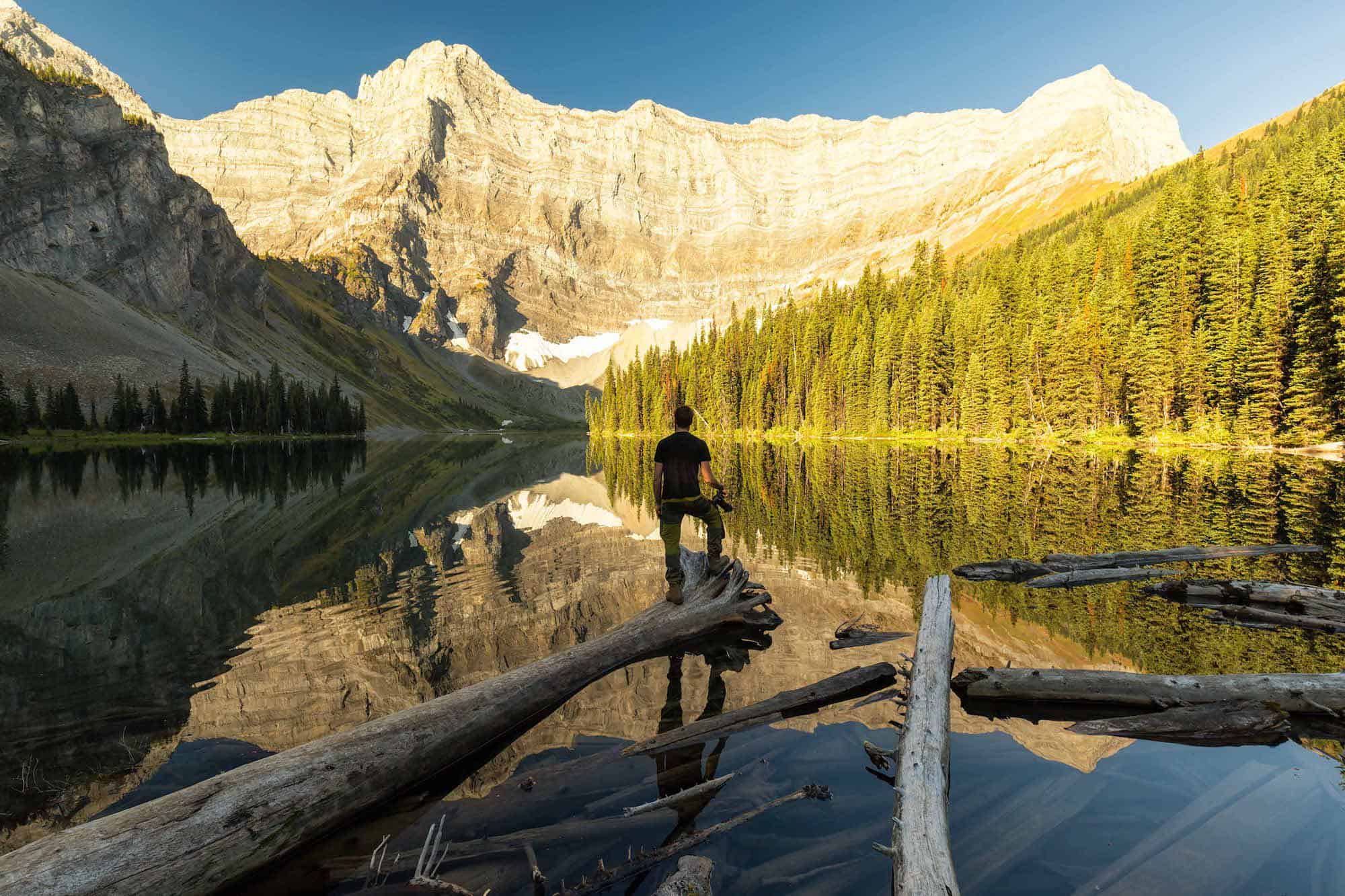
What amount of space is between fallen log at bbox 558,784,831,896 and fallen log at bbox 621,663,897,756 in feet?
5.65

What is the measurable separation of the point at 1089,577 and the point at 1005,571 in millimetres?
2034

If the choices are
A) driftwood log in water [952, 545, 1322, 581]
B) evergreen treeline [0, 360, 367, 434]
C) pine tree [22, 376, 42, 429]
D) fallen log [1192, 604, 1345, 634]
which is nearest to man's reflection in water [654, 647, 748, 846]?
driftwood log in water [952, 545, 1322, 581]

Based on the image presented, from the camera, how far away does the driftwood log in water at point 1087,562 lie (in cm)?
1675

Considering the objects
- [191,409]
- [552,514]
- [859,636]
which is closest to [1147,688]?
[859,636]

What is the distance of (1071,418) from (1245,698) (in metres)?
72.9

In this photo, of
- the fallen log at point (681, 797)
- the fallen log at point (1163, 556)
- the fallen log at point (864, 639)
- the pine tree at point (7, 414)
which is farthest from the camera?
the pine tree at point (7, 414)

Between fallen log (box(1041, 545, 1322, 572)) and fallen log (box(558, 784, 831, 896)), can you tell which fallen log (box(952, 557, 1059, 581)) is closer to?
fallen log (box(1041, 545, 1322, 572))

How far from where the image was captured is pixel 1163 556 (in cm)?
1708

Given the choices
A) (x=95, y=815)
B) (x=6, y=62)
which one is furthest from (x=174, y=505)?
(x=6, y=62)

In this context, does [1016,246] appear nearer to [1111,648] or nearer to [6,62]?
[1111,648]

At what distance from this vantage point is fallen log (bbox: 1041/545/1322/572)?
16.9m

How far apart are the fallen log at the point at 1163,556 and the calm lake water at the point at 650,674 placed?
0.60 m

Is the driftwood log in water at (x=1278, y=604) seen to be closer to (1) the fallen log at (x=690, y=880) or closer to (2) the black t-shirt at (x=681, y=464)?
(2) the black t-shirt at (x=681, y=464)

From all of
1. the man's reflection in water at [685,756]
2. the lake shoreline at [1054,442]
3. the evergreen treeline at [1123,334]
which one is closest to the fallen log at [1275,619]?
the man's reflection in water at [685,756]
